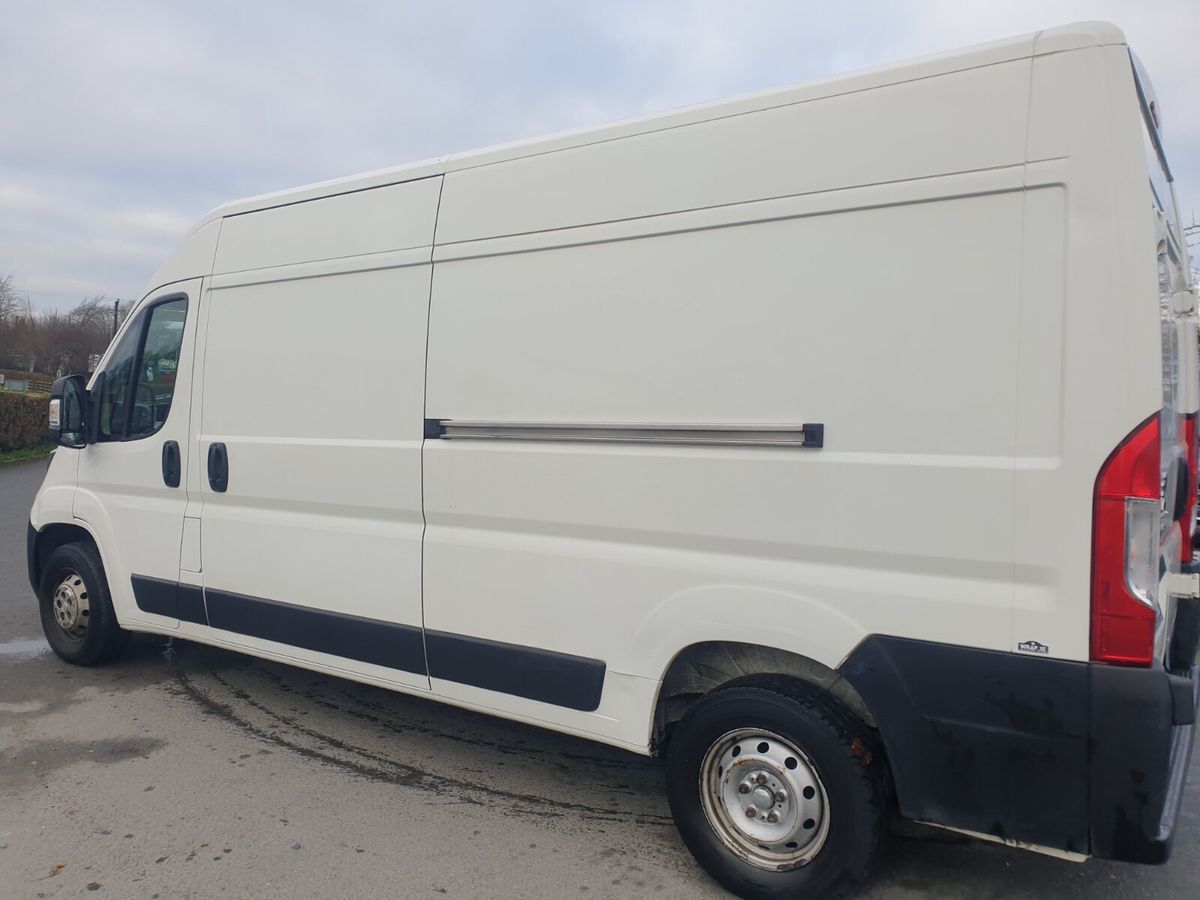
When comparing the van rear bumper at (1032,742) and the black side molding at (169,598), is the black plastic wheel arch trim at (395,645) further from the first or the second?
the van rear bumper at (1032,742)

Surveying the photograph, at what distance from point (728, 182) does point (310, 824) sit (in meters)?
2.94

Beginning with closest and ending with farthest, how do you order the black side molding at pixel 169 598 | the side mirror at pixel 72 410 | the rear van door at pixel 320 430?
the rear van door at pixel 320 430, the black side molding at pixel 169 598, the side mirror at pixel 72 410

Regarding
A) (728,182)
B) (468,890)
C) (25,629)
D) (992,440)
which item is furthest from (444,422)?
(25,629)

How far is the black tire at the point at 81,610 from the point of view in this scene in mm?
5281

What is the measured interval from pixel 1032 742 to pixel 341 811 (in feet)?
8.73

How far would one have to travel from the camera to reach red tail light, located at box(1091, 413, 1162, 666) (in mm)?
2375

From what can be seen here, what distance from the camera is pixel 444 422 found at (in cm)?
372

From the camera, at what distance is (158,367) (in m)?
4.94

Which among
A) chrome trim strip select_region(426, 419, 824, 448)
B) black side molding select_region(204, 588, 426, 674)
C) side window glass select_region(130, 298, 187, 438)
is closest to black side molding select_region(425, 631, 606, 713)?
black side molding select_region(204, 588, 426, 674)

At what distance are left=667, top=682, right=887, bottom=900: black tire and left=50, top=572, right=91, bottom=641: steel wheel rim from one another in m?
4.01

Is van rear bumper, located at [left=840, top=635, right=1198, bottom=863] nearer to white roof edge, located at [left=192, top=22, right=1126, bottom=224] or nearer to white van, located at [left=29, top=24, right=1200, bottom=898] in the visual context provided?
white van, located at [left=29, top=24, right=1200, bottom=898]

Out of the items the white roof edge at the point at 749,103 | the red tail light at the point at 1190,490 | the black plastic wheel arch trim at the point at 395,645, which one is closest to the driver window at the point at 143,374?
the black plastic wheel arch trim at the point at 395,645

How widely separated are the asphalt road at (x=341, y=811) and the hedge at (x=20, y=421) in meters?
17.8

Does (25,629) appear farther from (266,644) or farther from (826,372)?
(826,372)
